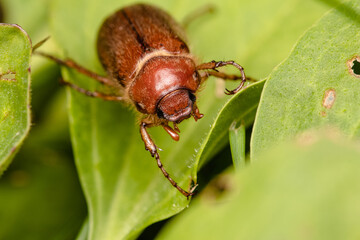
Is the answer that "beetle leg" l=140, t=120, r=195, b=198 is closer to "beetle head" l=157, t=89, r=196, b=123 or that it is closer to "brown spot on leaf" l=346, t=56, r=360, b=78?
"beetle head" l=157, t=89, r=196, b=123

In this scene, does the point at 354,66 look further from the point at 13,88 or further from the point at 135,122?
the point at 13,88

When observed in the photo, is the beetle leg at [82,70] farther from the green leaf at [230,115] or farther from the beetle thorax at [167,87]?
the green leaf at [230,115]

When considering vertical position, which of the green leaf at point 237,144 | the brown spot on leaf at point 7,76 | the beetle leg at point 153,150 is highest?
the brown spot on leaf at point 7,76

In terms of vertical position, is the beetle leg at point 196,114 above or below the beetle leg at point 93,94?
below

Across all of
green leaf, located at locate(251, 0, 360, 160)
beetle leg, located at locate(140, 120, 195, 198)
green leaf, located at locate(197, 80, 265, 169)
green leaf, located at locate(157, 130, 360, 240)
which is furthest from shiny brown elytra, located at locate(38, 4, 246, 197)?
green leaf, located at locate(157, 130, 360, 240)

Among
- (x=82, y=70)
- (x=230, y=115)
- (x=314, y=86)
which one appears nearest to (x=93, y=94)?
(x=82, y=70)

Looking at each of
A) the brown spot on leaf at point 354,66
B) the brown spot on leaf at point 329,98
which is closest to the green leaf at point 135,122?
the brown spot on leaf at point 329,98

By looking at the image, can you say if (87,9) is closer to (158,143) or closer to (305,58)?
(158,143)

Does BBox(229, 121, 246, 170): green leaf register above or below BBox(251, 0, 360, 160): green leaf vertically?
below
